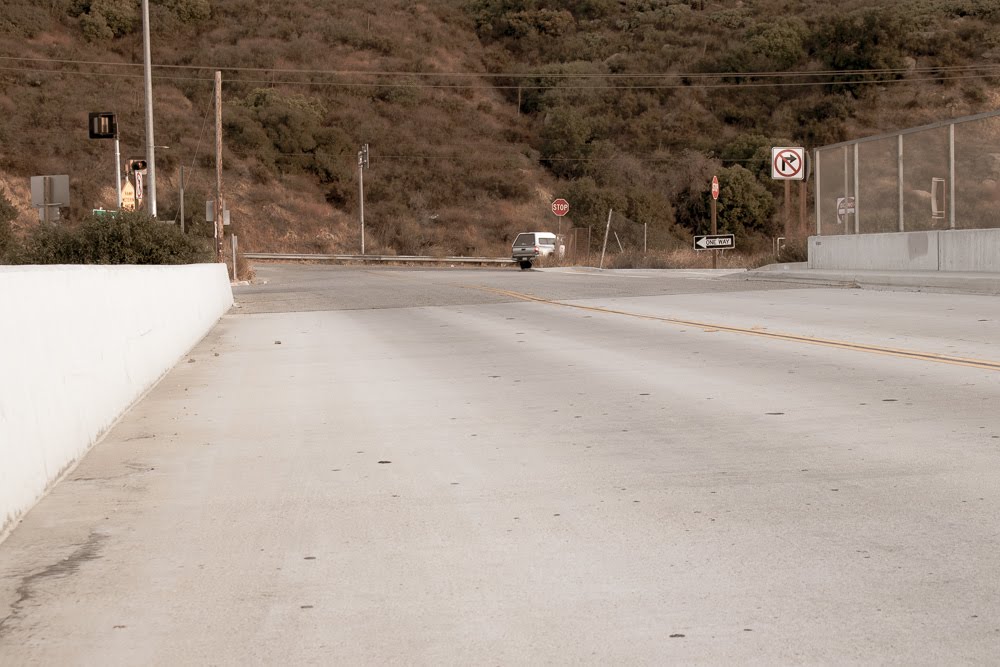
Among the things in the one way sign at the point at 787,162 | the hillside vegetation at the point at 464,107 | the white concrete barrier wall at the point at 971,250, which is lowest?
the white concrete barrier wall at the point at 971,250

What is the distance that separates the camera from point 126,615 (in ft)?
15.4

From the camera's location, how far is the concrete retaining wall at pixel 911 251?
2492 cm

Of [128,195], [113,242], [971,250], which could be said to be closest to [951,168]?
[971,250]

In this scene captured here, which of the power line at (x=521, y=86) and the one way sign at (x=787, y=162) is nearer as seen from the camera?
the one way sign at (x=787, y=162)

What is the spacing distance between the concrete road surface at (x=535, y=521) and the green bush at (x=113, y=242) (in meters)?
12.8

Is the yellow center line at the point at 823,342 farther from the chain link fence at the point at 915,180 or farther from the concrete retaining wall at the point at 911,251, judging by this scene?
the chain link fence at the point at 915,180

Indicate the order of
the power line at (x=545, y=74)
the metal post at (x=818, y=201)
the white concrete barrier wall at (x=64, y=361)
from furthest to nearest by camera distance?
the power line at (x=545, y=74) → the metal post at (x=818, y=201) → the white concrete barrier wall at (x=64, y=361)

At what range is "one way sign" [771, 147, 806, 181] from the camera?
42.4 meters

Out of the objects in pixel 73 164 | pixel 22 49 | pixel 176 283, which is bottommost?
pixel 176 283

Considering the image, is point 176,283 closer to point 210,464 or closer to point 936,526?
point 210,464

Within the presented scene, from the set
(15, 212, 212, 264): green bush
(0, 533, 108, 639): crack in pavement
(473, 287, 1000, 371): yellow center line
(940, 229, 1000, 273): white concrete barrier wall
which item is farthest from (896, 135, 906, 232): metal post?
(0, 533, 108, 639): crack in pavement

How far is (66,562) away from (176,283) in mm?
10174

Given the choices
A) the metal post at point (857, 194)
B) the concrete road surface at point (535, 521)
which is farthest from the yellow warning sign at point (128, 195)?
the concrete road surface at point (535, 521)

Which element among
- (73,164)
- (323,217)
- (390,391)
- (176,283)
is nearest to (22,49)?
(73,164)
